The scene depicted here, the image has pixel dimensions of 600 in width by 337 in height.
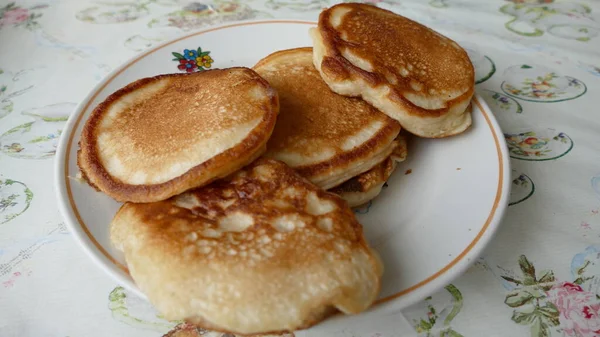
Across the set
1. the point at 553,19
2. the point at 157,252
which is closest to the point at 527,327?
the point at 157,252

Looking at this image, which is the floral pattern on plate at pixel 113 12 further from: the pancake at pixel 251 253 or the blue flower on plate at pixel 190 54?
the pancake at pixel 251 253

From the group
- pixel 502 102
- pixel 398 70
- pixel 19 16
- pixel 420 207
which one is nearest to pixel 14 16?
pixel 19 16

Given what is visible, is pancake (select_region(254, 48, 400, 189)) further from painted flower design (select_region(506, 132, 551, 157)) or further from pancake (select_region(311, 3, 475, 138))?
painted flower design (select_region(506, 132, 551, 157))

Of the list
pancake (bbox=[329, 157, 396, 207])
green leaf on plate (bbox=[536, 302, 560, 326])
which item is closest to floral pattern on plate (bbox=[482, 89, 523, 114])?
pancake (bbox=[329, 157, 396, 207])

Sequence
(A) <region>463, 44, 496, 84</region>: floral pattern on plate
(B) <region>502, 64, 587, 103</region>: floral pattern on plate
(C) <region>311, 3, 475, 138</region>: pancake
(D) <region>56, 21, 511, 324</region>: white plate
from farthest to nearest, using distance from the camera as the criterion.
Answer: (A) <region>463, 44, 496, 84</region>: floral pattern on plate
(B) <region>502, 64, 587, 103</region>: floral pattern on plate
(C) <region>311, 3, 475, 138</region>: pancake
(D) <region>56, 21, 511, 324</region>: white plate

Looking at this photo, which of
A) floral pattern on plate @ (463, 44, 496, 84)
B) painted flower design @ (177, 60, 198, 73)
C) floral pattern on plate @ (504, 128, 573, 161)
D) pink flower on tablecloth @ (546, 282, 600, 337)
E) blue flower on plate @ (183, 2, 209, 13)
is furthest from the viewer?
blue flower on plate @ (183, 2, 209, 13)
